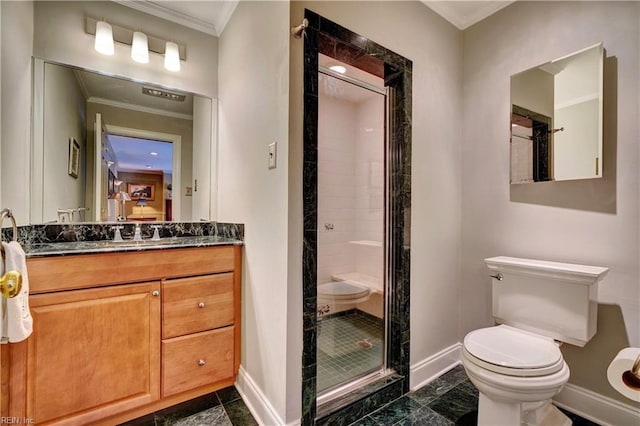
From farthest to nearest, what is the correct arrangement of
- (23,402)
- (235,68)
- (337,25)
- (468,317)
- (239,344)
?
1. (468,317)
2. (235,68)
3. (239,344)
4. (337,25)
5. (23,402)

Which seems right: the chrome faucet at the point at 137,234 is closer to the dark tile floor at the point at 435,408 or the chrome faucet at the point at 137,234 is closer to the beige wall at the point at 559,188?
the dark tile floor at the point at 435,408

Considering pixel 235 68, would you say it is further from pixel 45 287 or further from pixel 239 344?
pixel 239 344

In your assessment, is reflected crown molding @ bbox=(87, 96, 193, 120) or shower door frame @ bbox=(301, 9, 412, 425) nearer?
shower door frame @ bbox=(301, 9, 412, 425)

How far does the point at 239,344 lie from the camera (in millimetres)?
1641

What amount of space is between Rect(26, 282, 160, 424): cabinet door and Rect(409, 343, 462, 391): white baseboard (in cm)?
143

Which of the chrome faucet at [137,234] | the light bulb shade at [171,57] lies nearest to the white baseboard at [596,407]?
the chrome faucet at [137,234]

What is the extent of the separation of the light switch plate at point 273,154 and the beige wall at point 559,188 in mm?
1425

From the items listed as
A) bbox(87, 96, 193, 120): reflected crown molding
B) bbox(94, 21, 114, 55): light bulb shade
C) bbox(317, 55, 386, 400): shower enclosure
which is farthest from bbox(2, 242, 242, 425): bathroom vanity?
bbox(94, 21, 114, 55): light bulb shade

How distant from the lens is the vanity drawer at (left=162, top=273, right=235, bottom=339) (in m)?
1.45

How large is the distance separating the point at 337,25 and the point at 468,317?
200cm

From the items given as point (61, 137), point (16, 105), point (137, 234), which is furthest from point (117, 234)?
point (16, 105)

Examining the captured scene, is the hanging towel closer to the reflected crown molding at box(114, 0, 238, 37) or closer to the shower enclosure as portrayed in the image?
the shower enclosure

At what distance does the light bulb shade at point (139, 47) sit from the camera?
1723mm

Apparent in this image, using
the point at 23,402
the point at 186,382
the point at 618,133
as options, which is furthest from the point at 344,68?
the point at 23,402
